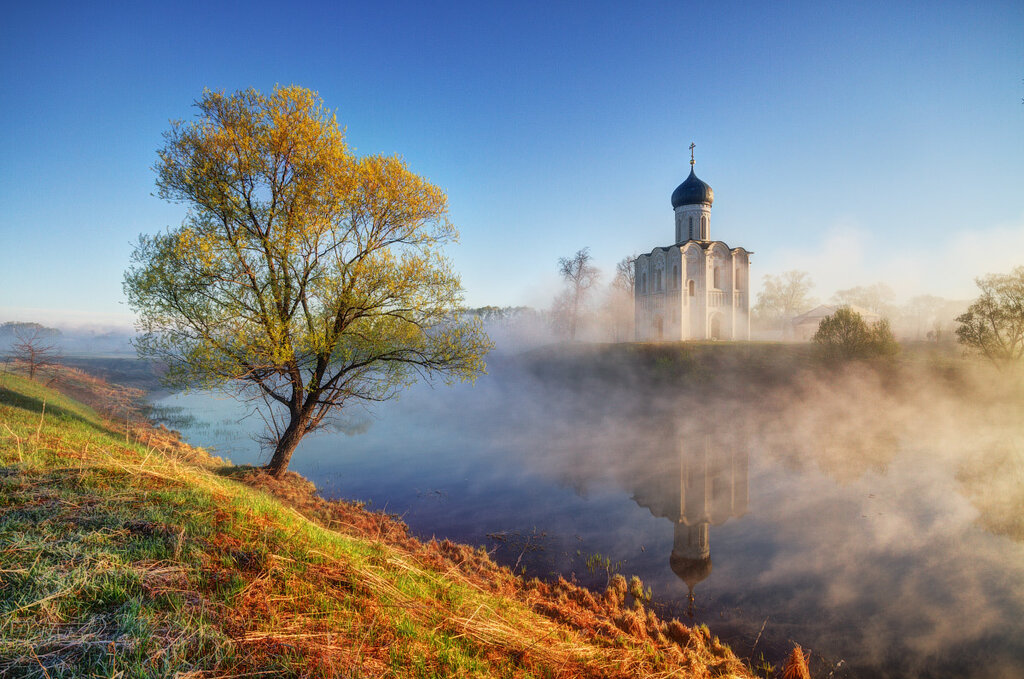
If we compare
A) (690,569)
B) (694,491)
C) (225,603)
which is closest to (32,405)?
(225,603)

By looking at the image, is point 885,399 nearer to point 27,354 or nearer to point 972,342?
point 972,342

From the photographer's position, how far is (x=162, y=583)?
11.0 feet

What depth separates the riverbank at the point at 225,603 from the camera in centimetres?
267

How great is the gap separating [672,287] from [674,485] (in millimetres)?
32341

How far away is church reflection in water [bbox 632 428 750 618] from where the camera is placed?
916cm

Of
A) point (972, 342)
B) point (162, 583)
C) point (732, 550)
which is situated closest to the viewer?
point (162, 583)

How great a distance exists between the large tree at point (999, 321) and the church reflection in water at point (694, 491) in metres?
20.7

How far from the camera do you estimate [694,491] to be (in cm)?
1292

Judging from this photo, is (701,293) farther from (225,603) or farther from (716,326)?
(225,603)

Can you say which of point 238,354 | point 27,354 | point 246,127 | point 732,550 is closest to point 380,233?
point 246,127

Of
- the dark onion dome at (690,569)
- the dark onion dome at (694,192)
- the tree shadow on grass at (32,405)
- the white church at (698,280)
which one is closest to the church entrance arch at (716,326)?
the white church at (698,280)

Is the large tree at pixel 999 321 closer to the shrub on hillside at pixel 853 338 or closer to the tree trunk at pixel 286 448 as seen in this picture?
the shrub on hillside at pixel 853 338

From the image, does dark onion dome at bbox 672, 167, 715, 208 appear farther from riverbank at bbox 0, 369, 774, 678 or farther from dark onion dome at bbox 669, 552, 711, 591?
riverbank at bbox 0, 369, 774, 678

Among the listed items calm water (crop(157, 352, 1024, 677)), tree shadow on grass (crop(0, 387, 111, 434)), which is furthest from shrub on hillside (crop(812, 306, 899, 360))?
tree shadow on grass (crop(0, 387, 111, 434))
